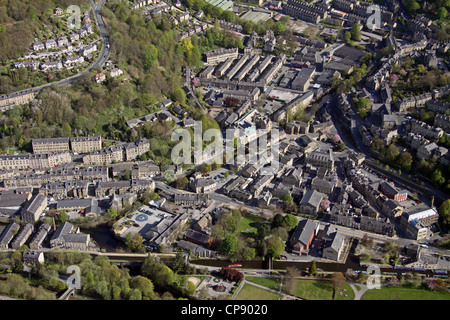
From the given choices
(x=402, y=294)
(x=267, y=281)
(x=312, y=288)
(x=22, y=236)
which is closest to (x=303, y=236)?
(x=312, y=288)

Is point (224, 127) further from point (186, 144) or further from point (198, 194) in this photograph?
point (198, 194)

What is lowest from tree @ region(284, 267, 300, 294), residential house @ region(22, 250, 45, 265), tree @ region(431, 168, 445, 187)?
tree @ region(284, 267, 300, 294)

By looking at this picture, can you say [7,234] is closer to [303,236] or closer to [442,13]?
[303,236]

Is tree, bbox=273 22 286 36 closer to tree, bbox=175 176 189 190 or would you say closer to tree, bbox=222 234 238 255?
Result: tree, bbox=175 176 189 190

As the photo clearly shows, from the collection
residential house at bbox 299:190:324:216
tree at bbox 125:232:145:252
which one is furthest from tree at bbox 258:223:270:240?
tree at bbox 125:232:145:252

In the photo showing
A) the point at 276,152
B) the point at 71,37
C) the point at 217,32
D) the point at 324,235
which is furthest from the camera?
the point at 217,32

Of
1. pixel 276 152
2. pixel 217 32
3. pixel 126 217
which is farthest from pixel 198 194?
pixel 217 32
